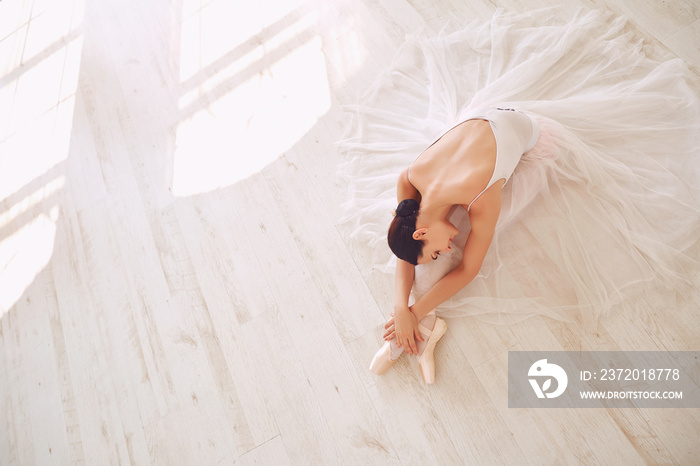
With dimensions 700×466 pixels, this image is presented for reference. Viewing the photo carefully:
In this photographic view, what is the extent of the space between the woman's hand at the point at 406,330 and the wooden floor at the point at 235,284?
0.33 ft

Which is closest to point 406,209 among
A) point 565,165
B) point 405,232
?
point 405,232

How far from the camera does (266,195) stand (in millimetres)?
2320

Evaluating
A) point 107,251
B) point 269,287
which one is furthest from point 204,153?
point 269,287

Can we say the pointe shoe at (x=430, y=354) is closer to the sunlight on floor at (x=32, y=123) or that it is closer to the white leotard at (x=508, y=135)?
the white leotard at (x=508, y=135)

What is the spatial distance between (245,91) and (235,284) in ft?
3.65

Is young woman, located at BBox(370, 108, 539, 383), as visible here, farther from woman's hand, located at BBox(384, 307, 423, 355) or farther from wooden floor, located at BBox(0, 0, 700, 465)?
wooden floor, located at BBox(0, 0, 700, 465)

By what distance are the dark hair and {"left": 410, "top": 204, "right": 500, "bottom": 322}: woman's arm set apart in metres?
0.20

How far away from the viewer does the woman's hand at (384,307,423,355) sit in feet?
5.96

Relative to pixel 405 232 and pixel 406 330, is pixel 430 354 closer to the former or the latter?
pixel 406 330

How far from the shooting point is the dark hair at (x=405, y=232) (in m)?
1.59

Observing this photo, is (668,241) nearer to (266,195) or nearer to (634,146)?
(634,146)

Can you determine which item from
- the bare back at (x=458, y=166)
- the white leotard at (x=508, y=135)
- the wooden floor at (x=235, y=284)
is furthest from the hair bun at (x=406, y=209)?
the wooden floor at (x=235, y=284)

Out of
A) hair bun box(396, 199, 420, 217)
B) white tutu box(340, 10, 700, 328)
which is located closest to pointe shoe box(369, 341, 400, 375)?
white tutu box(340, 10, 700, 328)

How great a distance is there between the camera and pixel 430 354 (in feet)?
5.98
